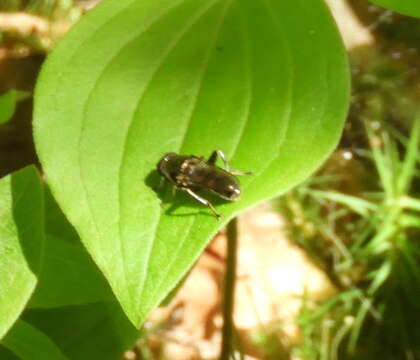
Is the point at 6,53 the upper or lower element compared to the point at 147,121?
lower

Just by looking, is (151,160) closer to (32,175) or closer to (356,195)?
(32,175)

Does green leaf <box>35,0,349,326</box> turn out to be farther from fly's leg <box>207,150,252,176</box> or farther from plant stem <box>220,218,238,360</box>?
plant stem <box>220,218,238,360</box>

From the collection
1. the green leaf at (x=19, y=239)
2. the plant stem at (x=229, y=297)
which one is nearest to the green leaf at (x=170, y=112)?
the green leaf at (x=19, y=239)

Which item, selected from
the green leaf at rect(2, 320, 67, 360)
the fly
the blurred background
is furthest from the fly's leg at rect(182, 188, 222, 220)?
the blurred background

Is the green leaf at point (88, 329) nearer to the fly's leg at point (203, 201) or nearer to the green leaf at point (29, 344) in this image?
the green leaf at point (29, 344)

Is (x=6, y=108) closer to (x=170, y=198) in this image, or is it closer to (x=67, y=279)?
(x=67, y=279)

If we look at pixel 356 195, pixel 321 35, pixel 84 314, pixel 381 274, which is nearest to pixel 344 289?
pixel 381 274

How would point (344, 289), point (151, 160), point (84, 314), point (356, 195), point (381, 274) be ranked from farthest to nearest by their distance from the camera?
point (356, 195) → point (344, 289) → point (381, 274) → point (84, 314) → point (151, 160)
